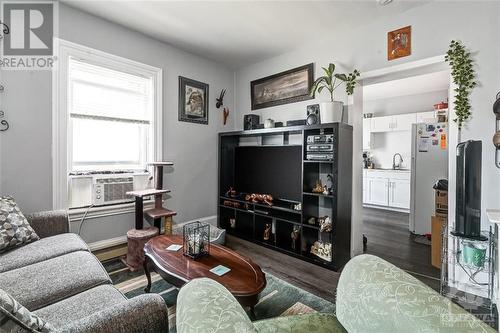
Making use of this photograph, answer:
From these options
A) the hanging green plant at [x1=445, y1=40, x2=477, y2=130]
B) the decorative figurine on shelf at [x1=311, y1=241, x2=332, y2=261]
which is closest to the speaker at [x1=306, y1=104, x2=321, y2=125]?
the hanging green plant at [x1=445, y1=40, x2=477, y2=130]

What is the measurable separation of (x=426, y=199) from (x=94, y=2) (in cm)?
498

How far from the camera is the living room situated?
150cm

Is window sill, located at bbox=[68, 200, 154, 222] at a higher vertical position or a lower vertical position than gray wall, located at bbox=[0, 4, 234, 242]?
lower

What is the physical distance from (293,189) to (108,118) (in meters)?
2.41

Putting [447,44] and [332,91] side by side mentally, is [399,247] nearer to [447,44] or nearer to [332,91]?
[332,91]

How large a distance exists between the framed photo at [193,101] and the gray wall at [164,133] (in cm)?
9

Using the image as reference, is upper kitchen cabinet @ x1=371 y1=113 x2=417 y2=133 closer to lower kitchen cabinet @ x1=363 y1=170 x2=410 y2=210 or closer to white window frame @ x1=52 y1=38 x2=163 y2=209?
lower kitchen cabinet @ x1=363 y1=170 x2=410 y2=210

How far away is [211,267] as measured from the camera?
168cm

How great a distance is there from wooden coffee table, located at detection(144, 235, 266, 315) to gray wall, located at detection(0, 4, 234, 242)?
133 cm

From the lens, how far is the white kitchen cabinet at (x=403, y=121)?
5375 millimetres

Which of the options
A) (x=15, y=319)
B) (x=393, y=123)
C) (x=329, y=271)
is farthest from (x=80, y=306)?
(x=393, y=123)

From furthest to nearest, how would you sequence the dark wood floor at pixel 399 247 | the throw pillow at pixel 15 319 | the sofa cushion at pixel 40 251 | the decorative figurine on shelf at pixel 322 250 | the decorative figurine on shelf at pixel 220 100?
1. the decorative figurine on shelf at pixel 220 100
2. the decorative figurine on shelf at pixel 322 250
3. the dark wood floor at pixel 399 247
4. the sofa cushion at pixel 40 251
5. the throw pillow at pixel 15 319

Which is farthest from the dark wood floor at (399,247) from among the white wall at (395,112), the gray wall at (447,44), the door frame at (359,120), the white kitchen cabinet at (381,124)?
the white kitchen cabinet at (381,124)

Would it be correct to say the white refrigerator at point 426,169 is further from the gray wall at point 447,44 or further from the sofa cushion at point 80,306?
the sofa cushion at point 80,306
